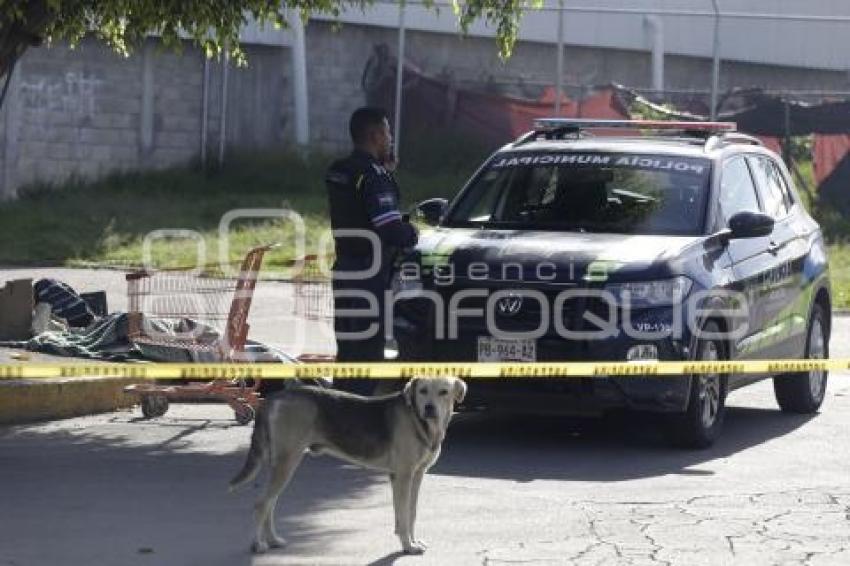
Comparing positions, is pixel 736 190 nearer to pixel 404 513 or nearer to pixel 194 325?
pixel 194 325

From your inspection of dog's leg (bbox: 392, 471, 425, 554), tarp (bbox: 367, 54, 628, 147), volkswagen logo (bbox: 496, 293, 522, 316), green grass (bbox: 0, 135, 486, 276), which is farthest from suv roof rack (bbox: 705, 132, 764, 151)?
tarp (bbox: 367, 54, 628, 147)

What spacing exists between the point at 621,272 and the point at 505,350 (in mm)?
753

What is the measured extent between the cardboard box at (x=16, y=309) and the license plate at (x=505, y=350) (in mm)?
4150

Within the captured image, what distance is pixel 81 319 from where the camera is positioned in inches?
540

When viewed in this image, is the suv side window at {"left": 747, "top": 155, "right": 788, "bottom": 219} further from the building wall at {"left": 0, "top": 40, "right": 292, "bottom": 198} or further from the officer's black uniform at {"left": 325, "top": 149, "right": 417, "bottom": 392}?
the building wall at {"left": 0, "top": 40, "right": 292, "bottom": 198}

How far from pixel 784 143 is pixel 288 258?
6.96 metres

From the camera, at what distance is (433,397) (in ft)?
26.1

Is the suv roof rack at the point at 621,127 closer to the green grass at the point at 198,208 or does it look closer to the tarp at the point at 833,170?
the green grass at the point at 198,208

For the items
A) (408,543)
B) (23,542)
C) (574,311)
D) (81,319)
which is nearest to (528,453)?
(574,311)

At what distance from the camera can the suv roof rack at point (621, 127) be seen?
11773 mm

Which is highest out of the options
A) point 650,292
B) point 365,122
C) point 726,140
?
point 365,122

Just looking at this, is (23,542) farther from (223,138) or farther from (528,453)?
(223,138)

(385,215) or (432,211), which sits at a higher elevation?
(385,215)

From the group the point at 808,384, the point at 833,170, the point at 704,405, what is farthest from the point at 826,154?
the point at 704,405
